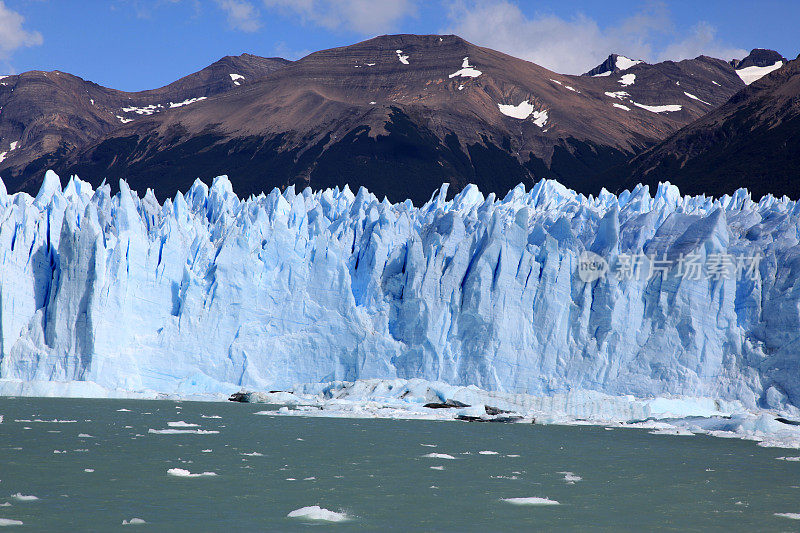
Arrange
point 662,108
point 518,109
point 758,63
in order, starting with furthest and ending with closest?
1. point 758,63
2. point 662,108
3. point 518,109

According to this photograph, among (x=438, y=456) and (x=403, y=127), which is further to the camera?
(x=403, y=127)

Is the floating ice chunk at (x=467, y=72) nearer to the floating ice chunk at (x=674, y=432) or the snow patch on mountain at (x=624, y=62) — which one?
the snow patch on mountain at (x=624, y=62)

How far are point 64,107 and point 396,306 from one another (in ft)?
320

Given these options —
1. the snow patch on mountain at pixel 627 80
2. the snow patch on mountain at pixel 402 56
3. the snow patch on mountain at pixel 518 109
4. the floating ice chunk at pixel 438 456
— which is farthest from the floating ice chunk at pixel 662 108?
the floating ice chunk at pixel 438 456

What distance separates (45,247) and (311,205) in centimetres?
968

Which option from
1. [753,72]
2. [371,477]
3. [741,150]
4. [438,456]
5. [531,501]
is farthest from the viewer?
[753,72]

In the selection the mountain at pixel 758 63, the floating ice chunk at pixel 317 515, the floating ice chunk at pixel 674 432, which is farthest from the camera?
the mountain at pixel 758 63

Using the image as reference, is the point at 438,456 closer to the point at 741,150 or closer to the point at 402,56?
the point at 741,150

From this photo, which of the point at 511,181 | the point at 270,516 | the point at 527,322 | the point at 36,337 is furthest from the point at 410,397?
the point at 511,181

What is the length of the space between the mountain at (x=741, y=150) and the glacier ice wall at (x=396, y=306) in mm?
24315

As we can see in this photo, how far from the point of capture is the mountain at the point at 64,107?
95.6m

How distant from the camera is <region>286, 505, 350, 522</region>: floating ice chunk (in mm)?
9062

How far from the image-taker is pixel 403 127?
7644cm

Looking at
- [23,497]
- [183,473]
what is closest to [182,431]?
[183,473]
